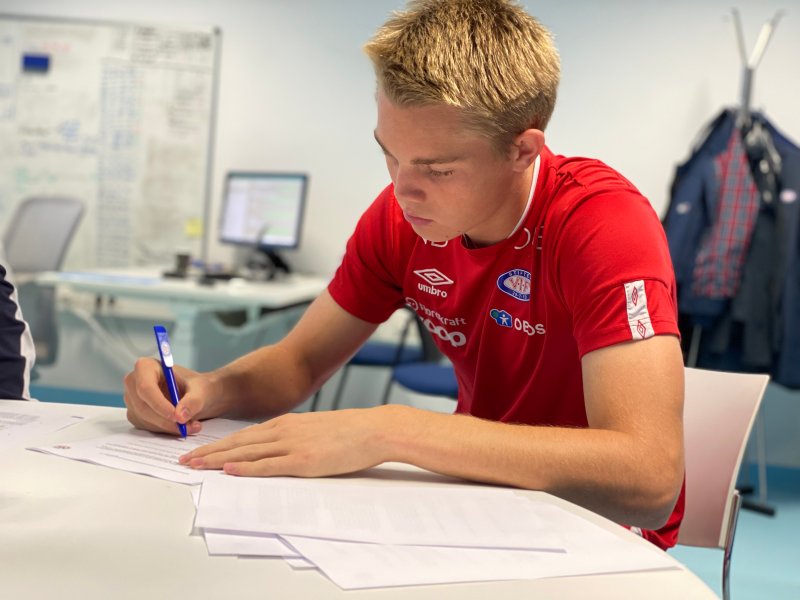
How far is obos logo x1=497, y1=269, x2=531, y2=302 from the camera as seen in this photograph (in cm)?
122

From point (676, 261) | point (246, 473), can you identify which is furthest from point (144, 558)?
point (676, 261)

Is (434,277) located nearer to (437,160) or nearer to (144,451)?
(437,160)

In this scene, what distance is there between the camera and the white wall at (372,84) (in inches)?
162

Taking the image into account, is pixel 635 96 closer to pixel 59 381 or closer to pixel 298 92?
pixel 298 92

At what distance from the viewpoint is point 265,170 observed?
4633mm

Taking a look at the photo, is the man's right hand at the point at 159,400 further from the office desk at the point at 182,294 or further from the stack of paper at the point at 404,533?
the office desk at the point at 182,294

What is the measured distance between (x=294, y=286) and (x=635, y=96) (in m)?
1.86

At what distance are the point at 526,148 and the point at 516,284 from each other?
197 mm

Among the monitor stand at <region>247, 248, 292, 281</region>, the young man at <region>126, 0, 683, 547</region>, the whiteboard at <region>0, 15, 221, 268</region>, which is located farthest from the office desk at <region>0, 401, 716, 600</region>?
the whiteboard at <region>0, 15, 221, 268</region>

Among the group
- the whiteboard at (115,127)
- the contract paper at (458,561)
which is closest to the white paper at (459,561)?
the contract paper at (458,561)

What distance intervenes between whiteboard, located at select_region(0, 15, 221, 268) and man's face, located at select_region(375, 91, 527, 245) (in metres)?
3.73

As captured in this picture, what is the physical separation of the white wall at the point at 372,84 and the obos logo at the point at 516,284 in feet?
9.79

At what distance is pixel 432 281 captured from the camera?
1350mm

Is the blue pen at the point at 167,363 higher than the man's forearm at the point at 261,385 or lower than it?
higher
